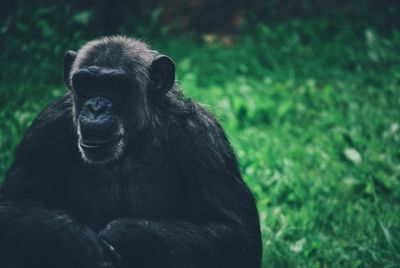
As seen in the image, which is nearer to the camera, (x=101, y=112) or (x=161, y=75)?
(x=101, y=112)

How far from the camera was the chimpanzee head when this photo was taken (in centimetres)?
347

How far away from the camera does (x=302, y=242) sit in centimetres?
470

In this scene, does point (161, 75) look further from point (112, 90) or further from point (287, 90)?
point (287, 90)

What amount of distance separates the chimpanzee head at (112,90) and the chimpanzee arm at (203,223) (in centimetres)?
34

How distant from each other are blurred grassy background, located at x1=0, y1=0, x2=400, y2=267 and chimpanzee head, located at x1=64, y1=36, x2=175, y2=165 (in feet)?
4.87

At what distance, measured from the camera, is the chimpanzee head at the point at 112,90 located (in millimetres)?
3469

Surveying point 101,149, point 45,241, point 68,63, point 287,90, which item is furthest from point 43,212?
point 287,90

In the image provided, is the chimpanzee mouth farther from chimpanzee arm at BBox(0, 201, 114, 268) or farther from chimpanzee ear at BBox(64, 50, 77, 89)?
chimpanzee ear at BBox(64, 50, 77, 89)

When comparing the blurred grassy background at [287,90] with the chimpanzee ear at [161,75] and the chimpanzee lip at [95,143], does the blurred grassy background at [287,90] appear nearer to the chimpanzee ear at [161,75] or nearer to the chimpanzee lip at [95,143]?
the chimpanzee ear at [161,75]

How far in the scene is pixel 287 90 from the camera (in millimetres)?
7691

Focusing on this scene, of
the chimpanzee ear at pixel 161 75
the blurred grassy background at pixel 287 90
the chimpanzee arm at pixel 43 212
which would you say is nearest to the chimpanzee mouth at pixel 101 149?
the chimpanzee arm at pixel 43 212

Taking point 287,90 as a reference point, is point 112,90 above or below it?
above

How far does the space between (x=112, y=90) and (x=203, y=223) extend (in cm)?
104

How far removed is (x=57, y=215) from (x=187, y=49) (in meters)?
5.75
